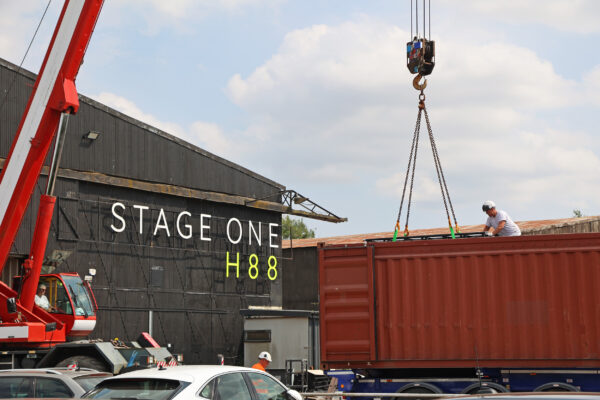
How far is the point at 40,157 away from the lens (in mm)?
20438

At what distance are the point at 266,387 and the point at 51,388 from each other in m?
3.17

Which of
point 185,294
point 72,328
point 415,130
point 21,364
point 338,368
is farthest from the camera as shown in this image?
point 185,294

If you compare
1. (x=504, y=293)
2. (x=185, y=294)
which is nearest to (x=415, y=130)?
(x=504, y=293)

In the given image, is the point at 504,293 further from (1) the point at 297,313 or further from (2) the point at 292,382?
(1) the point at 297,313

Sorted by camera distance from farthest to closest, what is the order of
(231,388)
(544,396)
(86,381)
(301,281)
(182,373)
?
(301,281), (86,381), (231,388), (182,373), (544,396)

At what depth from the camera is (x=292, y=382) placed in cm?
2419

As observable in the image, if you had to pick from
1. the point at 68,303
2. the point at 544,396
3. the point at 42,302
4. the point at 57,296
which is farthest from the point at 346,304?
the point at 544,396

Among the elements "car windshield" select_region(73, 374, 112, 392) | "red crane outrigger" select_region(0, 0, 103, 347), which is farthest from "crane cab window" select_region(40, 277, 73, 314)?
"car windshield" select_region(73, 374, 112, 392)

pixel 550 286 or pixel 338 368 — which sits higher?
pixel 550 286

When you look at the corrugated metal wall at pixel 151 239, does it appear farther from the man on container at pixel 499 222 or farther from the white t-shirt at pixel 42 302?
the man on container at pixel 499 222

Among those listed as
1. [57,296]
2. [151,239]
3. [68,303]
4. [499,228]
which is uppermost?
[151,239]

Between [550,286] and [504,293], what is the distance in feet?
2.73

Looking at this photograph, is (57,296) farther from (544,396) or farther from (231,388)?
(544,396)

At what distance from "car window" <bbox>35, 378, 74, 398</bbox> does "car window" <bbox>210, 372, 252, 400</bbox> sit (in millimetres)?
2565
